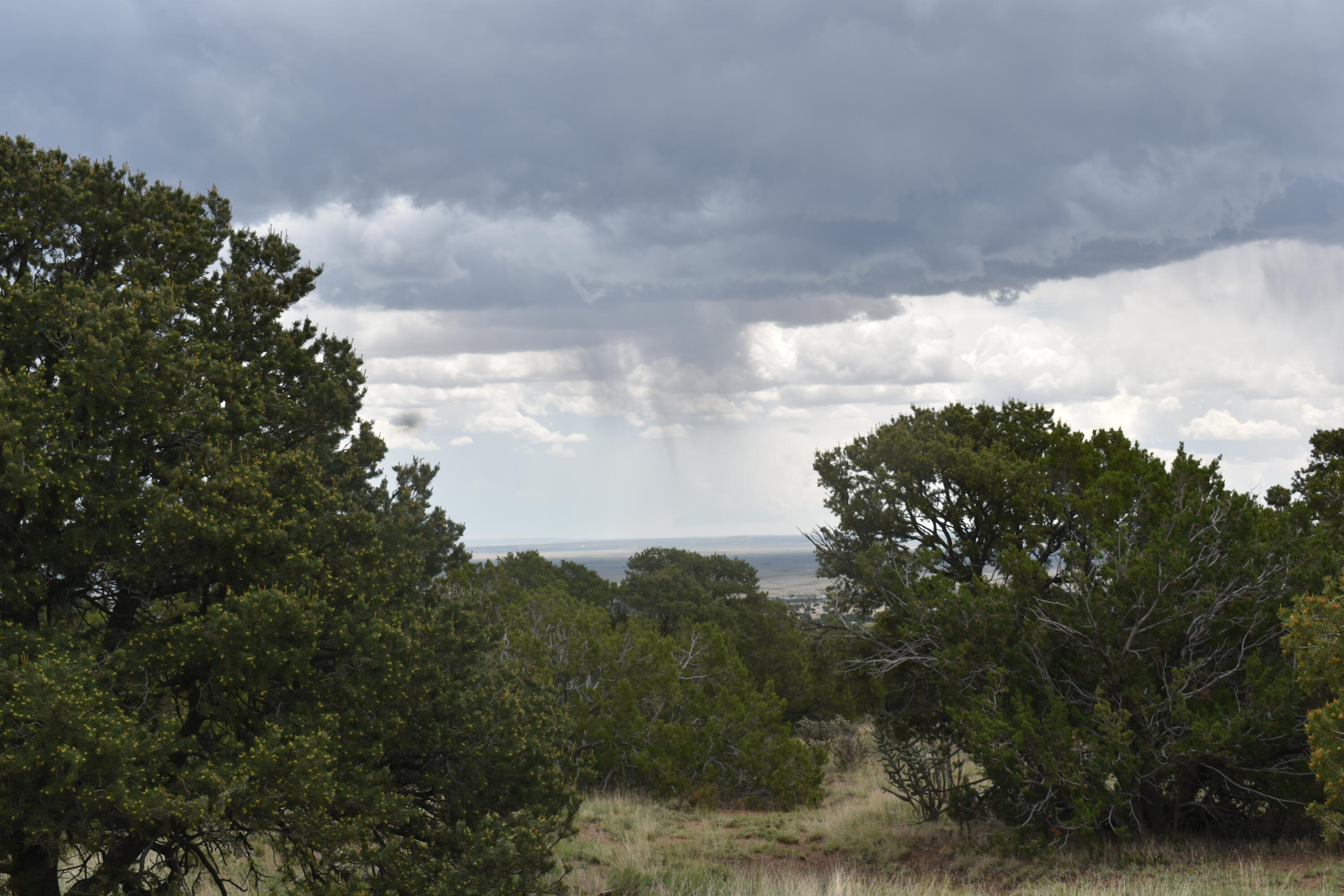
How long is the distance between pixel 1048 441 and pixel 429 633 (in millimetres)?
12095

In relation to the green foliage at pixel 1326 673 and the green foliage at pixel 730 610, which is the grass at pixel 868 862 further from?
the green foliage at pixel 730 610

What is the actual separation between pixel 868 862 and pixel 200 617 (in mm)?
11400

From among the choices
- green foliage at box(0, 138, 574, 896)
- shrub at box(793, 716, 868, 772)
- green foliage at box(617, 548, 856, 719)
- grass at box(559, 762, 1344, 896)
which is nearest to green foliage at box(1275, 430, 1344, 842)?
grass at box(559, 762, 1344, 896)

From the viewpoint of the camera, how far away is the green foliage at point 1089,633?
1287 centimetres

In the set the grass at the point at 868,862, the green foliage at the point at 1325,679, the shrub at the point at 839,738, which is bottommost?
the shrub at the point at 839,738

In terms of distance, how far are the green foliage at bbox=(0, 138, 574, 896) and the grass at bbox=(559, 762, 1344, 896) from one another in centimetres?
305

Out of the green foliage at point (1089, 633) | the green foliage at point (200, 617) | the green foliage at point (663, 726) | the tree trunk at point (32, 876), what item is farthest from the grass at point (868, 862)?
the tree trunk at point (32, 876)

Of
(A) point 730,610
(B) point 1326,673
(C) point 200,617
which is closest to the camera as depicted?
(C) point 200,617

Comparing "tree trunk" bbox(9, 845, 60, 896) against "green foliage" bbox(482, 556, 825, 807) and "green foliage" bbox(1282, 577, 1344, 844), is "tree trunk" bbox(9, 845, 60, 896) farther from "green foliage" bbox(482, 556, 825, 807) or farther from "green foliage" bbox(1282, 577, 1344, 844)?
"green foliage" bbox(1282, 577, 1344, 844)

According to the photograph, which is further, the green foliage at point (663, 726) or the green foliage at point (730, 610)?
the green foliage at point (730, 610)

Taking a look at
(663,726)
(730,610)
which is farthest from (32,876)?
(730,610)

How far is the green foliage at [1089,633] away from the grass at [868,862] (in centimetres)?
71

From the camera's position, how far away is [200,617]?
348 inches

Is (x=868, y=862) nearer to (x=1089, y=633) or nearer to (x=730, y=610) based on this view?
(x=1089, y=633)
